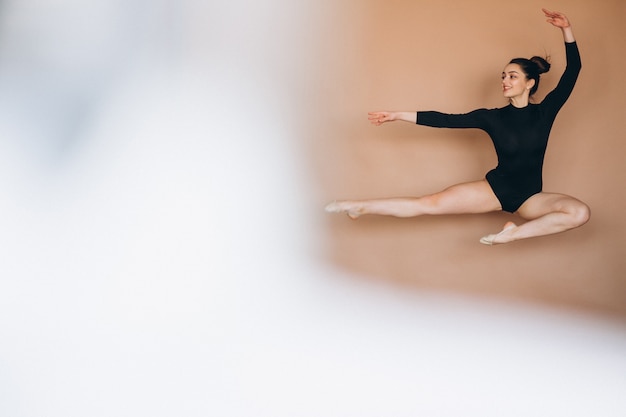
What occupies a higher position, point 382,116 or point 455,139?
point 382,116

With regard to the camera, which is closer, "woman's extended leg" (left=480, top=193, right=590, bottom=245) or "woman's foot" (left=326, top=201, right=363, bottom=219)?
"woman's extended leg" (left=480, top=193, right=590, bottom=245)

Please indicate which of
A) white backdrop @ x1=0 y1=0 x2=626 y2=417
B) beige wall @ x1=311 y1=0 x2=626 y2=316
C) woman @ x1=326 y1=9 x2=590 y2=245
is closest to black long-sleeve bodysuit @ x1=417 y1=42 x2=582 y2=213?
woman @ x1=326 y1=9 x2=590 y2=245

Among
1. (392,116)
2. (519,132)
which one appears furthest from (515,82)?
(392,116)

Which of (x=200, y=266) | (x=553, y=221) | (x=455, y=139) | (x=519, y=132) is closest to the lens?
(x=553, y=221)

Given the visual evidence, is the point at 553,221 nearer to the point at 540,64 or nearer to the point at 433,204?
the point at 433,204

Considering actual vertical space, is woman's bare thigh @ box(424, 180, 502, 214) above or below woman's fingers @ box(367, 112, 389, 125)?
below

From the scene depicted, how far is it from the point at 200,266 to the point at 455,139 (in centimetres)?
134

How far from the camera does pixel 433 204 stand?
113 inches

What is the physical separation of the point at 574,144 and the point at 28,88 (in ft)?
8.63

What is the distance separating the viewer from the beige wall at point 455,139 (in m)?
3.15

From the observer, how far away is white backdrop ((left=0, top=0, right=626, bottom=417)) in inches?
95.6

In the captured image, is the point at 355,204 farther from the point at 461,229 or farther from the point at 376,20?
the point at 376,20

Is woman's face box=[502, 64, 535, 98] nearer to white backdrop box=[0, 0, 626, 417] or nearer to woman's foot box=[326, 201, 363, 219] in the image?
woman's foot box=[326, 201, 363, 219]

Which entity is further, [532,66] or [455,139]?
[455,139]
